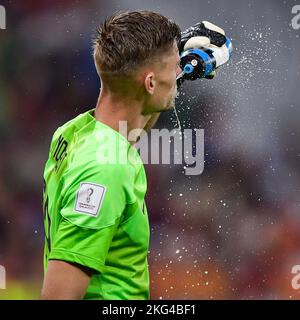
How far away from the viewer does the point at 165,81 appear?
1.74m

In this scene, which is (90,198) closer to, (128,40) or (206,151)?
(128,40)

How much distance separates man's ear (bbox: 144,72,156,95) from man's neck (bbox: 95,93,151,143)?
4 centimetres

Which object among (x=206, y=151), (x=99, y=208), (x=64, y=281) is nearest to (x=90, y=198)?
(x=99, y=208)

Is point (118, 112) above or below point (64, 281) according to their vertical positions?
above

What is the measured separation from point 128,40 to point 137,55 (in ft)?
0.14

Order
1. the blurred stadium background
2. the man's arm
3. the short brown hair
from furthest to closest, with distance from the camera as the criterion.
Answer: the blurred stadium background → the short brown hair → the man's arm

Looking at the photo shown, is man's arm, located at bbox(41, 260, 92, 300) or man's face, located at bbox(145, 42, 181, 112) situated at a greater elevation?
man's face, located at bbox(145, 42, 181, 112)

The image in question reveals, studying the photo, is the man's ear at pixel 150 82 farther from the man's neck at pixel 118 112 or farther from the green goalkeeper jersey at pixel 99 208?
the green goalkeeper jersey at pixel 99 208

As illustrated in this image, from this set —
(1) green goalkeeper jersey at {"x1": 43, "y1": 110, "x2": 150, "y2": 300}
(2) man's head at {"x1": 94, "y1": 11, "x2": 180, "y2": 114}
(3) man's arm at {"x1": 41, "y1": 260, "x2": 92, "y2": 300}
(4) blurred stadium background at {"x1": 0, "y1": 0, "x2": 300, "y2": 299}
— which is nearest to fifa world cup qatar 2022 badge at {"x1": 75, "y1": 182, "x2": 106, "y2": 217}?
(1) green goalkeeper jersey at {"x1": 43, "y1": 110, "x2": 150, "y2": 300}

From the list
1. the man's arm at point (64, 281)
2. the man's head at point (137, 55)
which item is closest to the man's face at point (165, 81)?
the man's head at point (137, 55)

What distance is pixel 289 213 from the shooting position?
392 centimetres

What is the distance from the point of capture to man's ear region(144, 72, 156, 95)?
5.54 ft

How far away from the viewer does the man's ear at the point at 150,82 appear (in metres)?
1.69

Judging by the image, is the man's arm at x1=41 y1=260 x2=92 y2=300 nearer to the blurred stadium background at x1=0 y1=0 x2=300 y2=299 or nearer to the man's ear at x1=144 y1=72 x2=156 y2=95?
the man's ear at x1=144 y1=72 x2=156 y2=95
